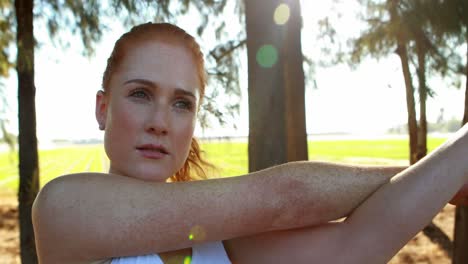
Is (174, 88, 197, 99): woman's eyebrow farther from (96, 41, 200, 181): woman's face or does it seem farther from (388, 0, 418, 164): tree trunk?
(388, 0, 418, 164): tree trunk

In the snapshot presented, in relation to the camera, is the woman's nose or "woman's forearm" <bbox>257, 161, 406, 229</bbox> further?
the woman's nose

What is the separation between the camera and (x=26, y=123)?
4.92 metres

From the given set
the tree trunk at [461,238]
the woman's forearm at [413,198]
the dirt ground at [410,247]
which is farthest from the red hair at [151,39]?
the dirt ground at [410,247]

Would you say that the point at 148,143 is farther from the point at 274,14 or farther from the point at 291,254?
the point at 274,14

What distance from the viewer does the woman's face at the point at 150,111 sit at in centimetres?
112

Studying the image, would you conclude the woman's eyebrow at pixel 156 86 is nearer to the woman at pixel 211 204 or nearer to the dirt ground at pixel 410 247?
the woman at pixel 211 204

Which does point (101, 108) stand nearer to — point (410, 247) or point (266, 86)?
point (266, 86)

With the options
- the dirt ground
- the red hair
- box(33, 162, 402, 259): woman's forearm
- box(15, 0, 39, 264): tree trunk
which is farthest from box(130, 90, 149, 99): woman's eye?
the dirt ground

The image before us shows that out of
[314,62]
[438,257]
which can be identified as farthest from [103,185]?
[438,257]

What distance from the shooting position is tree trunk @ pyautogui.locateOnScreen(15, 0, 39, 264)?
485 cm

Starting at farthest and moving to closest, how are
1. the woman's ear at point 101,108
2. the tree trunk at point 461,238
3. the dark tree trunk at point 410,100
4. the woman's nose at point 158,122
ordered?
the dark tree trunk at point 410,100
the tree trunk at point 461,238
the woman's ear at point 101,108
the woman's nose at point 158,122

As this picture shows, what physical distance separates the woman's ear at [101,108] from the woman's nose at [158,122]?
10.1 inches

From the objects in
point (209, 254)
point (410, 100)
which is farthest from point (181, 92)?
point (410, 100)

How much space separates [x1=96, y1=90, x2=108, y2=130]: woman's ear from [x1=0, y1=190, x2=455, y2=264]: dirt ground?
724cm
